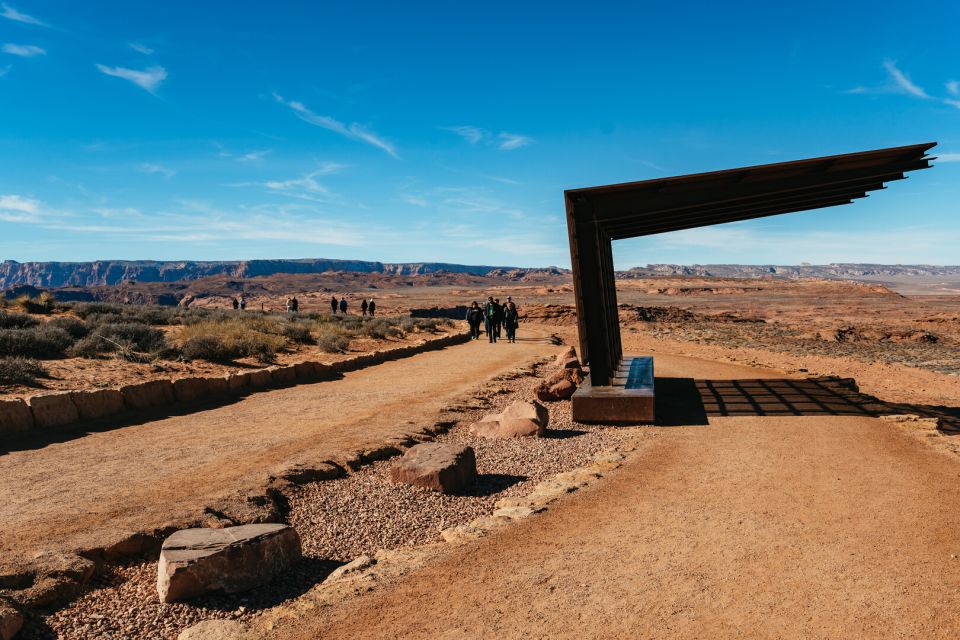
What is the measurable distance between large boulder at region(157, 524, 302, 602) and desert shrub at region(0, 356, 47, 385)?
29.9 feet

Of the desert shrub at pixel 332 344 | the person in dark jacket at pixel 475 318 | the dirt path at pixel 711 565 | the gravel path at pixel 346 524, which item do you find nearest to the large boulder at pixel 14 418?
the gravel path at pixel 346 524

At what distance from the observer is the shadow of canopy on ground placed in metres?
10.5

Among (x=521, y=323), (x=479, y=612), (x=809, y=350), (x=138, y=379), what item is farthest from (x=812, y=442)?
(x=521, y=323)

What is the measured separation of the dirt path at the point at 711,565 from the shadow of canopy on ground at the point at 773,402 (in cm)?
299

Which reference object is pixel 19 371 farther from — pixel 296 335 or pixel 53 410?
pixel 296 335

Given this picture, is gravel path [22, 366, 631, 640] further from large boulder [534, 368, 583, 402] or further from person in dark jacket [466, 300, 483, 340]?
person in dark jacket [466, 300, 483, 340]

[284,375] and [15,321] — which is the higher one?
[15,321]

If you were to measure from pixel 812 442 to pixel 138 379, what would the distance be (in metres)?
13.0

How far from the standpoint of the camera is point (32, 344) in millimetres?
13719

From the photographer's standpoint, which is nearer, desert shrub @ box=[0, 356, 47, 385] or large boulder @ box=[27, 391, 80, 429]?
large boulder @ box=[27, 391, 80, 429]

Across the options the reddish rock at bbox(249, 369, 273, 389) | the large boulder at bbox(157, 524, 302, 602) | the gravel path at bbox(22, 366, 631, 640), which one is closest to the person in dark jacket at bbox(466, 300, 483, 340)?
the reddish rock at bbox(249, 369, 273, 389)

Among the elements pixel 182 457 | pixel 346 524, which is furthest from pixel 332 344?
pixel 346 524

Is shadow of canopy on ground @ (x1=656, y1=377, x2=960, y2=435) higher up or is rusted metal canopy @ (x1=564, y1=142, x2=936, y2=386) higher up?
rusted metal canopy @ (x1=564, y1=142, x2=936, y2=386)

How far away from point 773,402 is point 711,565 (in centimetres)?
793
